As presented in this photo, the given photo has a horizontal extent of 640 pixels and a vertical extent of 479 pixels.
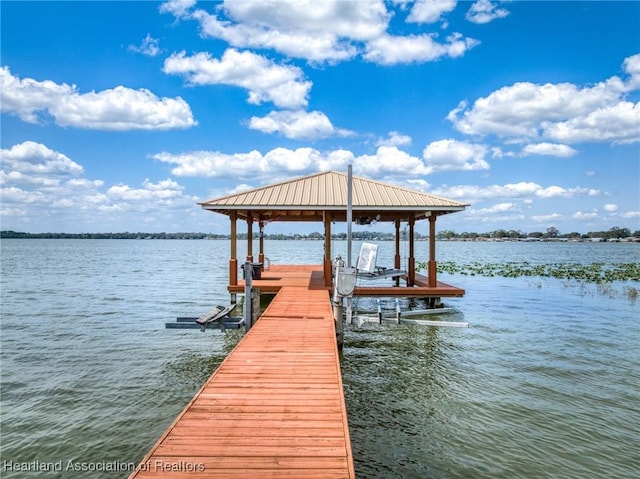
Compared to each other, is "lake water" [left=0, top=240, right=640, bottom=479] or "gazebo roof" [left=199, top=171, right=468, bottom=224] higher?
"gazebo roof" [left=199, top=171, right=468, bottom=224]

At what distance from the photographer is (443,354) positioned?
9758 millimetres

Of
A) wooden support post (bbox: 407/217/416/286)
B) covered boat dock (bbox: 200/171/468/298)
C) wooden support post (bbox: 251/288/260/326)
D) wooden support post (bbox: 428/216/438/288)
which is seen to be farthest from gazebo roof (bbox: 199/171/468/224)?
wooden support post (bbox: 251/288/260/326)

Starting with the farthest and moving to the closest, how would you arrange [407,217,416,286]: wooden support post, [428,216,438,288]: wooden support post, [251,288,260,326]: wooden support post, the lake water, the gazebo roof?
1. [407,217,416,286]: wooden support post
2. [428,216,438,288]: wooden support post
3. the gazebo roof
4. [251,288,260,326]: wooden support post
5. the lake water

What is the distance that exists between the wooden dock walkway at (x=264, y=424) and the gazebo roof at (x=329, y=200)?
281 inches

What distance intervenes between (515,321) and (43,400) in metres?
13.0

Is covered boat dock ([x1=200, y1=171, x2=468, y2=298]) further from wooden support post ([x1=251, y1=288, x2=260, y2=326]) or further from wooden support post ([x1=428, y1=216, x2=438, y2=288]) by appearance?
wooden support post ([x1=251, y1=288, x2=260, y2=326])

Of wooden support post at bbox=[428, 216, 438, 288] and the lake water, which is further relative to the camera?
wooden support post at bbox=[428, 216, 438, 288]

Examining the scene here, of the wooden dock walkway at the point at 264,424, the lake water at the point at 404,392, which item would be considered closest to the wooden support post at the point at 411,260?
the lake water at the point at 404,392

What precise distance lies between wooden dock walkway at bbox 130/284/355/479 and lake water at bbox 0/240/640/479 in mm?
1207

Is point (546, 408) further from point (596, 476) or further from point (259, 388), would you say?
point (259, 388)

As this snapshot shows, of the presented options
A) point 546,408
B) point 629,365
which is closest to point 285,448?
point 546,408

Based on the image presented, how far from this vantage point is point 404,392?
7320 millimetres

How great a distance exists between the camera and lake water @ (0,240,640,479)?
17.5 feet

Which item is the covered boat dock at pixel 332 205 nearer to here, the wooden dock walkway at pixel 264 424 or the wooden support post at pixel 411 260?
the wooden support post at pixel 411 260
